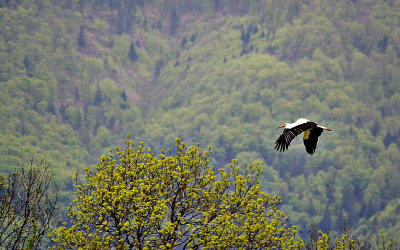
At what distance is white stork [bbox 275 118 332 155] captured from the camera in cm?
2831

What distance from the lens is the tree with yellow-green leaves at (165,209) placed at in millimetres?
32688

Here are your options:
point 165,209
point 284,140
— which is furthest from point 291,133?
point 165,209

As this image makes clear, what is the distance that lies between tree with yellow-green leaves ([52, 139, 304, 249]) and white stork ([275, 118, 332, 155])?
12.8 feet

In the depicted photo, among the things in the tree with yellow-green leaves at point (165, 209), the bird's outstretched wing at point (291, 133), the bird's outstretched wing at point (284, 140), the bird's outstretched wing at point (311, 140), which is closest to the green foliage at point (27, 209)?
the tree with yellow-green leaves at point (165, 209)

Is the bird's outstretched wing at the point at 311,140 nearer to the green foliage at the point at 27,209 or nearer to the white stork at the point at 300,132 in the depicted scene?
the white stork at the point at 300,132

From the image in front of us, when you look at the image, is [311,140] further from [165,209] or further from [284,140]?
[165,209]

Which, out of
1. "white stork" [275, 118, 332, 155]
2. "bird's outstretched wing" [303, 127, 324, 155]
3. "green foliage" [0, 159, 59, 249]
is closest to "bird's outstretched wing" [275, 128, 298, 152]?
"white stork" [275, 118, 332, 155]

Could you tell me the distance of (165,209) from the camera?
32.7 metres

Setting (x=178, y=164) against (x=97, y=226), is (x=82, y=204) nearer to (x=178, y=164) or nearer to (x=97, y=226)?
(x=97, y=226)

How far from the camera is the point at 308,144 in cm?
3106

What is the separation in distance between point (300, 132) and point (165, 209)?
8.53 metres

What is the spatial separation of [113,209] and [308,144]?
10.7m

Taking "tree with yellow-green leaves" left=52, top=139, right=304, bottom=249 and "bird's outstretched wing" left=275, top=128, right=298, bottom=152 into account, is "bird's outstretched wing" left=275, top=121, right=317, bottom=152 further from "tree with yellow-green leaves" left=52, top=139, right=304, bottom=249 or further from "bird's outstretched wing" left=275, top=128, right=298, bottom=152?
"tree with yellow-green leaves" left=52, top=139, right=304, bottom=249

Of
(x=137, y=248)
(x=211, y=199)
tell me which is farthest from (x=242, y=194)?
(x=137, y=248)
